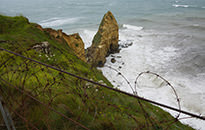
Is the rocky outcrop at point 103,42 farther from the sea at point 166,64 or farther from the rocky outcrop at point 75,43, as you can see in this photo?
the rocky outcrop at point 75,43

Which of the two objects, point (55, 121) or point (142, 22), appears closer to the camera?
point (55, 121)

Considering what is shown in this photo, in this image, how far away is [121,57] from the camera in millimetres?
18578

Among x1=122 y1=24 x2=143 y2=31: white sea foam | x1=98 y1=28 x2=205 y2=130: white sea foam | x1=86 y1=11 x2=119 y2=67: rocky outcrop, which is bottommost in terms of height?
x1=98 y1=28 x2=205 y2=130: white sea foam

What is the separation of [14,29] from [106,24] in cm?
1205

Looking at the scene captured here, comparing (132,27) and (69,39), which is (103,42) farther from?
(132,27)

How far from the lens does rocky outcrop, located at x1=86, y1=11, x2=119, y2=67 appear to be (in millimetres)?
16191

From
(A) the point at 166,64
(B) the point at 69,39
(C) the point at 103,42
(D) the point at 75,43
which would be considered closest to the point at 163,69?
(A) the point at 166,64

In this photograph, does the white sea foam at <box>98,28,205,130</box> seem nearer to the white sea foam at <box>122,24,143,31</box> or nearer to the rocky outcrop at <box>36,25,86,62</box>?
the rocky outcrop at <box>36,25,86,62</box>

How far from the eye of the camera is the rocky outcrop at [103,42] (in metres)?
16.2

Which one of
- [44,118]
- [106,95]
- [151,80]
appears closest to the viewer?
[44,118]

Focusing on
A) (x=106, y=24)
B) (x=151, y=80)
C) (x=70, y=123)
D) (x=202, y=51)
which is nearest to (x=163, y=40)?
(x=202, y=51)

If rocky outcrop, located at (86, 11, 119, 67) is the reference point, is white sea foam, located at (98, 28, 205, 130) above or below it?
below

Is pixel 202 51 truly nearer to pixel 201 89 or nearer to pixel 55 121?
pixel 201 89

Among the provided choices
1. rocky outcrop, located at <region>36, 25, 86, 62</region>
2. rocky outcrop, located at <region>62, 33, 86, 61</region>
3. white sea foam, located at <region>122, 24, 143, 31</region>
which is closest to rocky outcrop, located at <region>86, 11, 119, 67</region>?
rocky outcrop, located at <region>62, 33, 86, 61</region>
